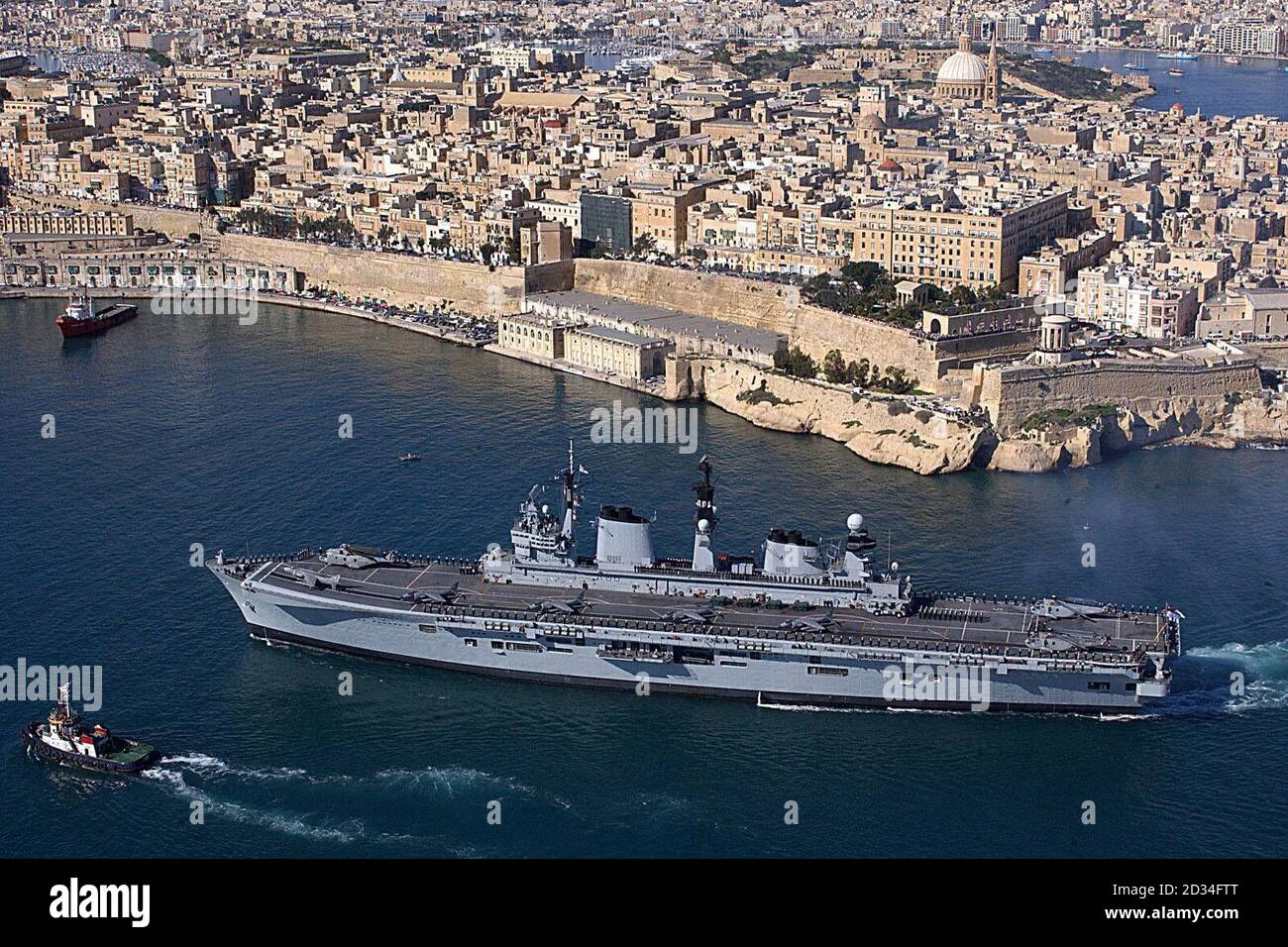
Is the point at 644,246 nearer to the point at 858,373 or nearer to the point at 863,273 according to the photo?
the point at 863,273

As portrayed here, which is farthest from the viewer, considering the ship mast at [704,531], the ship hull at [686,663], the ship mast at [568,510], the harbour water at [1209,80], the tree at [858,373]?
the harbour water at [1209,80]

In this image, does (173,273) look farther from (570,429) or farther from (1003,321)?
(1003,321)

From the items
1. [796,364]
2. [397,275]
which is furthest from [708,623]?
[397,275]

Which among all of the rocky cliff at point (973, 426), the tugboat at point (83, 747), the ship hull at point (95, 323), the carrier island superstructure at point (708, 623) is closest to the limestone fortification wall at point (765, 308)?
the rocky cliff at point (973, 426)

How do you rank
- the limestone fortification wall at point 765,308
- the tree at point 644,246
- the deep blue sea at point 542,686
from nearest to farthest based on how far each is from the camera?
the deep blue sea at point 542,686 → the limestone fortification wall at point 765,308 → the tree at point 644,246

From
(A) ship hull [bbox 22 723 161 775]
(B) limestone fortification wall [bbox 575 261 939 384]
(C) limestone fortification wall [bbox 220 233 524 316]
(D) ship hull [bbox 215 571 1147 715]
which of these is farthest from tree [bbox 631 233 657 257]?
(A) ship hull [bbox 22 723 161 775]

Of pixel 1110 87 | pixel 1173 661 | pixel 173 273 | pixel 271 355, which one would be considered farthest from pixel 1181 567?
pixel 1110 87

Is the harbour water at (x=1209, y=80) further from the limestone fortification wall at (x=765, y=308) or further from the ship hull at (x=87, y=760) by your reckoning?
the ship hull at (x=87, y=760)
